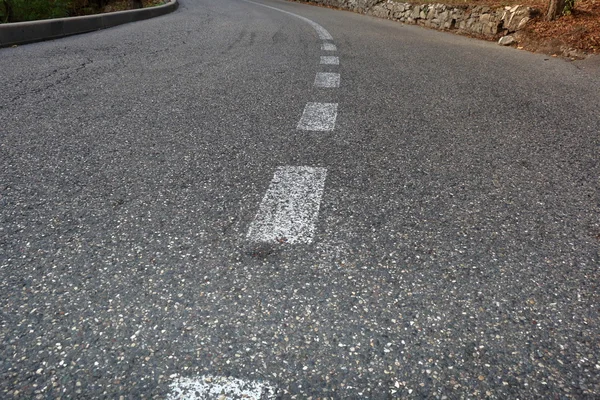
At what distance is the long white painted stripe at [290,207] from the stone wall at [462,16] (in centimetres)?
932

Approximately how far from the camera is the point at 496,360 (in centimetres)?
173

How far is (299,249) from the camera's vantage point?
2336 mm

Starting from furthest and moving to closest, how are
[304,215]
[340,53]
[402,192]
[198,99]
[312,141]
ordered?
[340,53]
[198,99]
[312,141]
[402,192]
[304,215]

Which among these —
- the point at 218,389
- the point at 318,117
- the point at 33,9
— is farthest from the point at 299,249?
the point at 33,9

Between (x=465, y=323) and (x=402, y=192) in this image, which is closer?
(x=465, y=323)

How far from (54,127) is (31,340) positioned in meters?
2.63

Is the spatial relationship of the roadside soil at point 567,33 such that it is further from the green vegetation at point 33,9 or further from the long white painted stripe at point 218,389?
the green vegetation at point 33,9

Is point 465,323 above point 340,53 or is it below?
A: above

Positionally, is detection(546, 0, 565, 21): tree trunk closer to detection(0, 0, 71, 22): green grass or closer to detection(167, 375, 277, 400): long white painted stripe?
detection(167, 375, 277, 400): long white painted stripe

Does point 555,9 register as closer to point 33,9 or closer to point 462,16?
point 462,16

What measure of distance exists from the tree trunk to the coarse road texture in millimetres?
6262

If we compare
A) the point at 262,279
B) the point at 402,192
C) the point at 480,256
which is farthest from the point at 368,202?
the point at 262,279

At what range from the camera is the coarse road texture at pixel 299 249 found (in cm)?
169

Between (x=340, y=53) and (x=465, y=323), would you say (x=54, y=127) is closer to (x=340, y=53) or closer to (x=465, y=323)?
(x=465, y=323)
